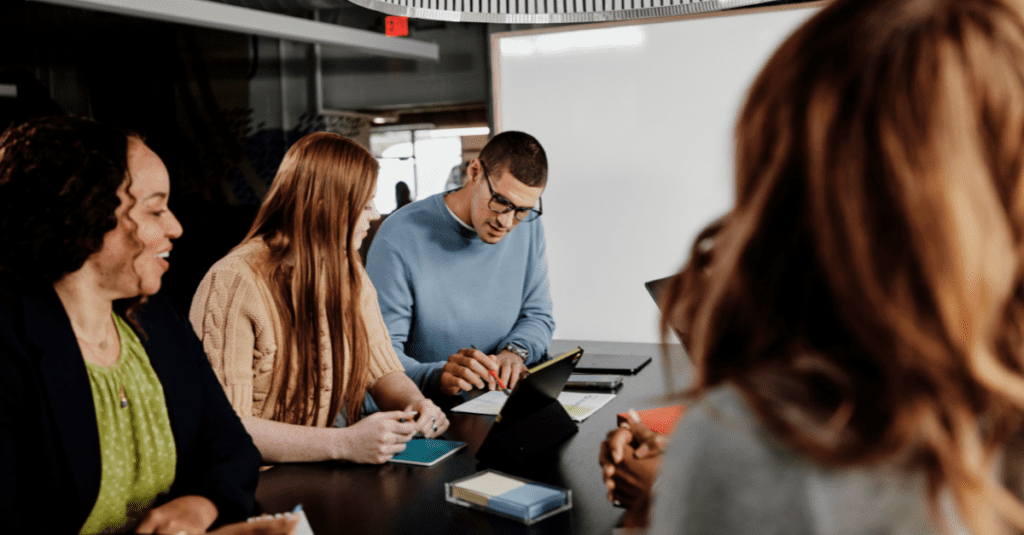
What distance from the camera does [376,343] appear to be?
2127mm

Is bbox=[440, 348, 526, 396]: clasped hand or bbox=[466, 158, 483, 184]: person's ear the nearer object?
bbox=[440, 348, 526, 396]: clasped hand

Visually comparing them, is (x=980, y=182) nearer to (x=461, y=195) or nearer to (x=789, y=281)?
(x=789, y=281)

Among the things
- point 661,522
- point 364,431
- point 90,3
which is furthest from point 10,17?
point 661,522

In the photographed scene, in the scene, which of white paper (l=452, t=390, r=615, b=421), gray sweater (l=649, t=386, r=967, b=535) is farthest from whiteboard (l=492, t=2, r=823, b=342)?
gray sweater (l=649, t=386, r=967, b=535)

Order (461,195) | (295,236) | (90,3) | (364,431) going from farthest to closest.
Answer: (90,3), (461,195), (295,236), (364,431)

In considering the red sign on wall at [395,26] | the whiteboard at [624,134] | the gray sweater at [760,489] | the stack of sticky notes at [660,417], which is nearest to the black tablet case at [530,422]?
the stack of sticky notes at [660,417]

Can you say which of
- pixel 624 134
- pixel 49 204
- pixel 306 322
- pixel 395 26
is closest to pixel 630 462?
pixel 306 322

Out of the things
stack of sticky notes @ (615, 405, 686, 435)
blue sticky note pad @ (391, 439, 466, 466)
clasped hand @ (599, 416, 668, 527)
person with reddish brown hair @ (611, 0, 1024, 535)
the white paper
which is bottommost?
the white paper

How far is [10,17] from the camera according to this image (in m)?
4.20

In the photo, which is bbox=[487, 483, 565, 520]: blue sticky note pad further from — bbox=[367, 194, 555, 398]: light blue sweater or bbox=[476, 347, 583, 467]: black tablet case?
bbox=[367, 194, 555, 398]: light blue sweater

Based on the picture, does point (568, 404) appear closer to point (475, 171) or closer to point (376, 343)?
point (376, 343)

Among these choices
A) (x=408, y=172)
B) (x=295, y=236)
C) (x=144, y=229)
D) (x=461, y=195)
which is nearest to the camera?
(x=144, y=229)

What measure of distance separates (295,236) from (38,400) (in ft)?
2.53

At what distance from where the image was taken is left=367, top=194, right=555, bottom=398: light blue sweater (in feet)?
8.52
